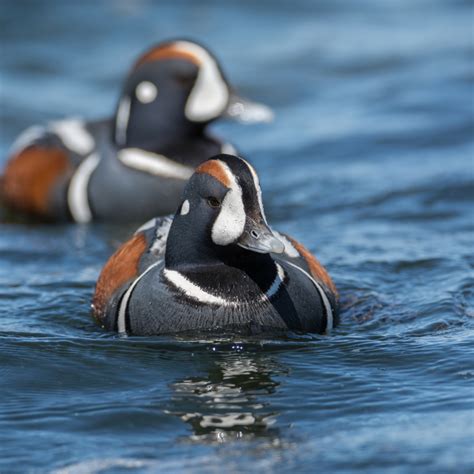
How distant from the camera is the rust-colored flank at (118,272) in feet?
30.1

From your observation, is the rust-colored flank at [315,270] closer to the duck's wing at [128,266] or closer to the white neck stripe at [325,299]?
the white neck stripe at [325,299]

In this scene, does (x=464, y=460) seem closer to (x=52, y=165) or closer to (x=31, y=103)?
(x=52, y=165)

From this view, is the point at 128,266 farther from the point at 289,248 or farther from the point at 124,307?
the point at 289,248

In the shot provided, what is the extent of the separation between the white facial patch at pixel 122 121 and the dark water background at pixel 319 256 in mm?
1049

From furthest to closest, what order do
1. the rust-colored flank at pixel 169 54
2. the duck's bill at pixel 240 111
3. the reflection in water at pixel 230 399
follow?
the duck's bill at pixel 240 111, the rust-colored flank at pixel 169 54, the reflection in water at pixel 230 399

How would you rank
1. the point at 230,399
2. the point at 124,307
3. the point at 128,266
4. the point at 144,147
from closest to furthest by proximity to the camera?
the point at 230,399 → the point at 124,307 → the point at 128,266 → the point at 144,147

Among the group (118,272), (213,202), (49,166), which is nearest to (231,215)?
(213,202)

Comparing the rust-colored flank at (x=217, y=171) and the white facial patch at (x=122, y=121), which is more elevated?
the white facial patch at (x=122, y=121)

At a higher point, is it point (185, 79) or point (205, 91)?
point (185, 79)

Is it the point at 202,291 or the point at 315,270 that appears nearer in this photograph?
the point at 202,291

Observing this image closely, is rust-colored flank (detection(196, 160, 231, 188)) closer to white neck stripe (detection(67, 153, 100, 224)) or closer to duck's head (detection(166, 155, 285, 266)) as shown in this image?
duck's head (detection(166, 155, 285, 266))

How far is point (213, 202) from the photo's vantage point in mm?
8180

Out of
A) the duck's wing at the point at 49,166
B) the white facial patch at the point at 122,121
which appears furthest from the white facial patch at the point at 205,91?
the duck's wing at the point at 49,166

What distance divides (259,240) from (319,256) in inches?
139
